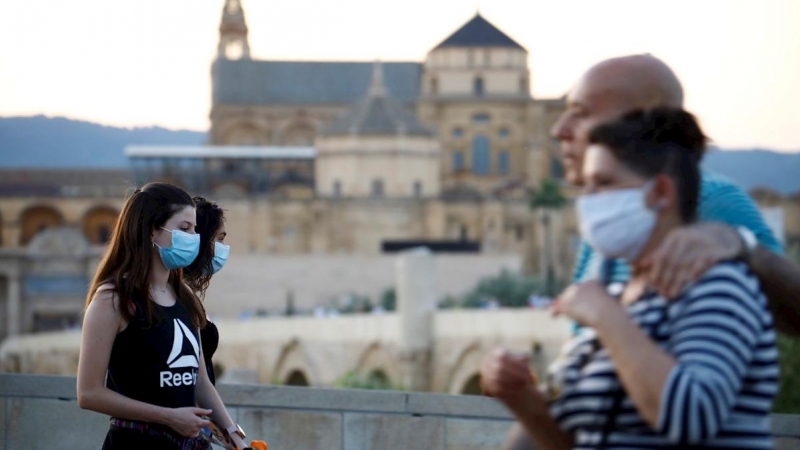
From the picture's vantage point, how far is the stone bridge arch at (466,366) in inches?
1515

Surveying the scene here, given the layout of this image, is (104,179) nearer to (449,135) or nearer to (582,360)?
(449,135)

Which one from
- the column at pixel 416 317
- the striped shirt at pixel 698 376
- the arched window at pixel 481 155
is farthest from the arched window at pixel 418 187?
the striped shirt at pixel 698 376

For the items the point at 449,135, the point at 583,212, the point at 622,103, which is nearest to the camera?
the point at 583,212

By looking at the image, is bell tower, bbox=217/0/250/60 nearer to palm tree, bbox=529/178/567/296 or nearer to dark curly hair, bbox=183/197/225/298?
palm tree, bbox=529/178/567/296

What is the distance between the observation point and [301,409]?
680cm

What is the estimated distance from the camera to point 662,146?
2754 millimetres

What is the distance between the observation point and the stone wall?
6.63m

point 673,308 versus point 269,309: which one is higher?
point 673,308

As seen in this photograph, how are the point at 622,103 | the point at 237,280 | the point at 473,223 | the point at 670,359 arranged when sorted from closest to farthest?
the point at 670,359
the point at 622,103
the point at 237,280
the point at 473,223

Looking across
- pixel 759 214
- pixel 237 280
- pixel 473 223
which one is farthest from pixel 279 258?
pixel 759 214

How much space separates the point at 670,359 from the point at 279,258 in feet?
185


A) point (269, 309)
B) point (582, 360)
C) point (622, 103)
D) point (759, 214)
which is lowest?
point (269, 309)

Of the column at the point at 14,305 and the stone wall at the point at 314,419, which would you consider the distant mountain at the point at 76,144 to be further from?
the stone wall at the point at 314,419

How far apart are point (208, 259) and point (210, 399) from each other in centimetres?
66
